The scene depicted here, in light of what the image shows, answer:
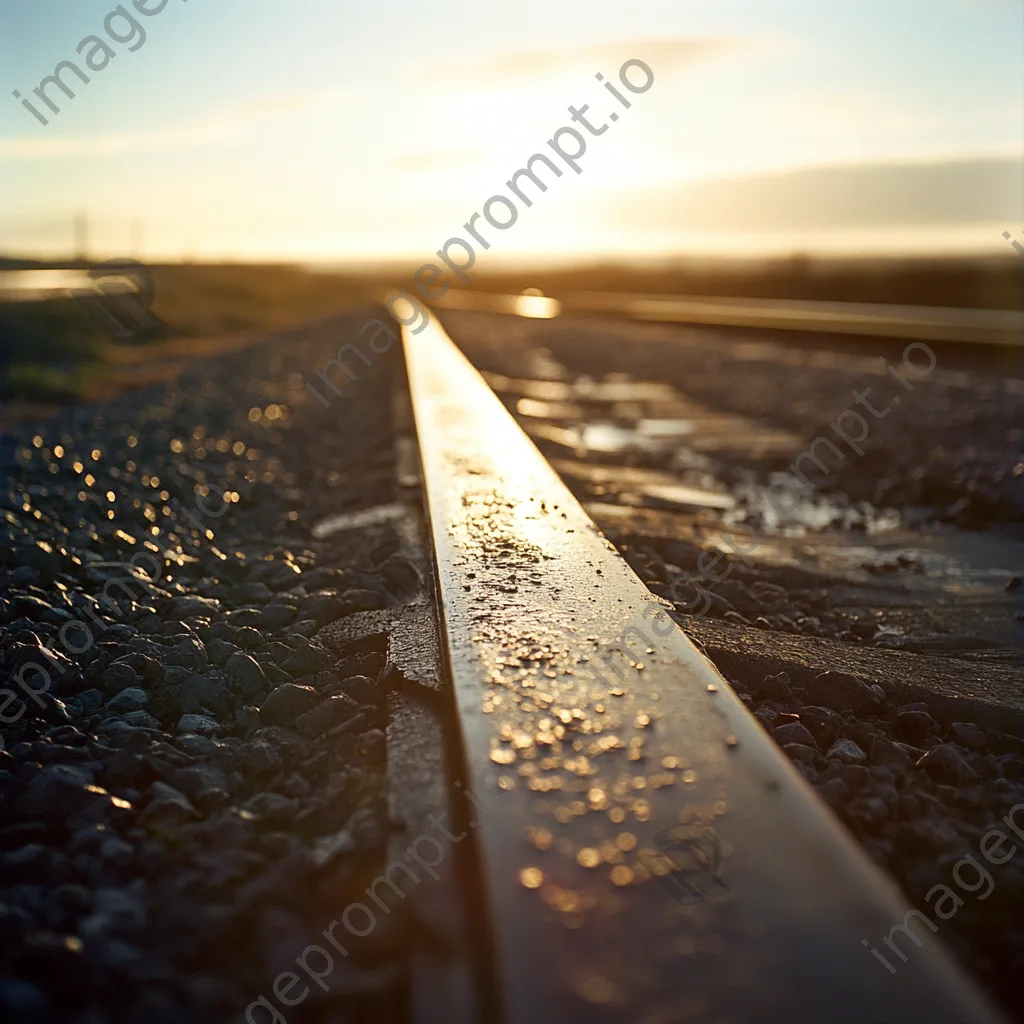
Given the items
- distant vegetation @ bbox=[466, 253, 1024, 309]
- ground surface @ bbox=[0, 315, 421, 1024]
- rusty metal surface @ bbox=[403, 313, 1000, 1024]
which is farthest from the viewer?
distant vegetation @ bbox=[466, 253, 1024, 309]

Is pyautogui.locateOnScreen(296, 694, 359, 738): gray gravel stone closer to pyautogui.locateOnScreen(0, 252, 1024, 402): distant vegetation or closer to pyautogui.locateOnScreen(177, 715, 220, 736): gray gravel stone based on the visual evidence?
pyautogui.locateOnScreen(177, 715, 220, 736): gray gravel stone

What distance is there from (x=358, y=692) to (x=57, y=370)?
1192 cm

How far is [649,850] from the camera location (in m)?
1.27

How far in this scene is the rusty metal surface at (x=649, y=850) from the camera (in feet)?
3.45

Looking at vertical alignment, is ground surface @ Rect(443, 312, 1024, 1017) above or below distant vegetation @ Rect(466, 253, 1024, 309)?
Answer: below

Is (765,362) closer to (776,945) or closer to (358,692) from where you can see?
(358,692)

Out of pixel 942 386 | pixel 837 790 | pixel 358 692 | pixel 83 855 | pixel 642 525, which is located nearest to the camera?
pixel 83 855

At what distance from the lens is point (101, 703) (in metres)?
2.22

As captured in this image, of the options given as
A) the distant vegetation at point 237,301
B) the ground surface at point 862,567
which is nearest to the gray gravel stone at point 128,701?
the ground surface at point 862,567

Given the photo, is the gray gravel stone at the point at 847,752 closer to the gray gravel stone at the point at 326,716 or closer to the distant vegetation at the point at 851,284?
the gray gravel stone at the point at 326,716

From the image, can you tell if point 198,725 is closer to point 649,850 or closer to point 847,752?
point 649,850

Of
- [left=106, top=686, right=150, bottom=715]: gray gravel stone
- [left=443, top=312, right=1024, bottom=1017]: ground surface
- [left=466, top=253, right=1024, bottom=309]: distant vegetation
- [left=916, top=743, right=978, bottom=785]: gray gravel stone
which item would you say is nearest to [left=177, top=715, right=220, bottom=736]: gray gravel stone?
[left=106, top=686, right=150, bottom=715]: gray gravel stone

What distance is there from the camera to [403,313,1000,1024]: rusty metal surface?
3.45 ft

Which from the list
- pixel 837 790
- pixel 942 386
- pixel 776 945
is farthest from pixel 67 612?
pixel 942 386
